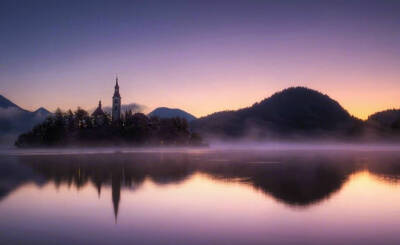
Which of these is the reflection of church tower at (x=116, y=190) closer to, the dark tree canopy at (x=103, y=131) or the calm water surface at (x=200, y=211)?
the calm water surface at (x=200, y=211)

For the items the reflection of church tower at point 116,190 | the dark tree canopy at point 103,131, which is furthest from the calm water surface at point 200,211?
the dark tree canopy at point 103,131

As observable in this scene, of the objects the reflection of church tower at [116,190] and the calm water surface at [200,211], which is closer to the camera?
the calm water surface at [200,211]

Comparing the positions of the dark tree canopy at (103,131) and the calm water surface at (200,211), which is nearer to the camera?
the calm water surface at (200,211)

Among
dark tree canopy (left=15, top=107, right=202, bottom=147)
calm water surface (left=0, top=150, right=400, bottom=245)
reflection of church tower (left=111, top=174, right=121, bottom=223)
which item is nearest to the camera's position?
calm water surface (left=0, top=150, right=400, bottom=245)

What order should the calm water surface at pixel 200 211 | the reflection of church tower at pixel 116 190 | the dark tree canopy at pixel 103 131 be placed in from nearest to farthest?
1. the calm water surface at pixel 200 211
2. the reflection of church tower at pixel 116 190
3. the dark tree canopy at pixel 103 131

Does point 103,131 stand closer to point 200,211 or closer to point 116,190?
point 116,190

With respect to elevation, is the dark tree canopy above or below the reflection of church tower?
above

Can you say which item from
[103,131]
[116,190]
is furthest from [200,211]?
[103,131]

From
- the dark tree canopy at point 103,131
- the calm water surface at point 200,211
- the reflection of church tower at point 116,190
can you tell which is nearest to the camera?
the calm water surface at point 200,211

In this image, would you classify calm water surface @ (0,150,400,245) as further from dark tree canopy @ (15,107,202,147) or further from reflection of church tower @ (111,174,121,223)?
dark tree canopy @ (15,107,202,147)

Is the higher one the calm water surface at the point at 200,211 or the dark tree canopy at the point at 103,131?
the dark tree canopy at the point at 103,131

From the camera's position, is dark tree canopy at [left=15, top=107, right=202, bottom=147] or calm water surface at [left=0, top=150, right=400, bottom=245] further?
dark tree canopy at [left=15, top=107, right=202, bottom=147]

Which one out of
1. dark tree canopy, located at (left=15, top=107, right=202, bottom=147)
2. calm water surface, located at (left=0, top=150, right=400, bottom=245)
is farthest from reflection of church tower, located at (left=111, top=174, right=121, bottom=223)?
dark tree canopy, located at (left=15, top=107, right=202, bottom=147)

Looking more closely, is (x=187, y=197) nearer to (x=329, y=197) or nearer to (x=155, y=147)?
(x=329, y=197)
